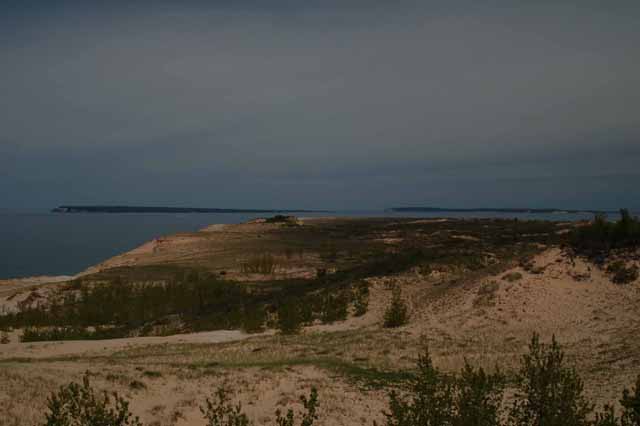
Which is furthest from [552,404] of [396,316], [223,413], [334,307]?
[334,307]

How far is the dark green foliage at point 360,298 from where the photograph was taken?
1894 centimetres

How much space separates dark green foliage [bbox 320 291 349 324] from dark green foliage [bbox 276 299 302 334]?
0.95m

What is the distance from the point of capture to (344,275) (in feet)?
80.1

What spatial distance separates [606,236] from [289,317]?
12391mm

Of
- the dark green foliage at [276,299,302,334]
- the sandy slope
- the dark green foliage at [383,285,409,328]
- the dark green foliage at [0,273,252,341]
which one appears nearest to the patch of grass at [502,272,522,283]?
the dark green foliage at [383,285,409,328]

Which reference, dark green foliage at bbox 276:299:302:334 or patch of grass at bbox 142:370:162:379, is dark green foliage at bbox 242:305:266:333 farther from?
patch of grass at bbox 142:370:162:379

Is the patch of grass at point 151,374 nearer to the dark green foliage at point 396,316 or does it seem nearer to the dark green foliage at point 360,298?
the dark green foliage at point 396,316

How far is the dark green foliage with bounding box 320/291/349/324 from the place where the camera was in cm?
1850

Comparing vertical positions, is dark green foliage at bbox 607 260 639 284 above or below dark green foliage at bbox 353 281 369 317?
above

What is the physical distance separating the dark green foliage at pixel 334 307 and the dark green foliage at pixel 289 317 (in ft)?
3.13

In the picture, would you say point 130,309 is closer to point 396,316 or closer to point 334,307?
point 334,307

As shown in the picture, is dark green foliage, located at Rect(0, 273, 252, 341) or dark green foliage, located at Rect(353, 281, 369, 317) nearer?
dark green foliage, located at Rect(0, 273, 252, 341)

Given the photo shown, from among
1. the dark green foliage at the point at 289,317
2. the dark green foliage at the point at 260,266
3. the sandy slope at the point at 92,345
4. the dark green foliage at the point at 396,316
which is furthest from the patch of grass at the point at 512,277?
the dark green foliage at the point at 260,266

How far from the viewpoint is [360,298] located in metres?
19.4
